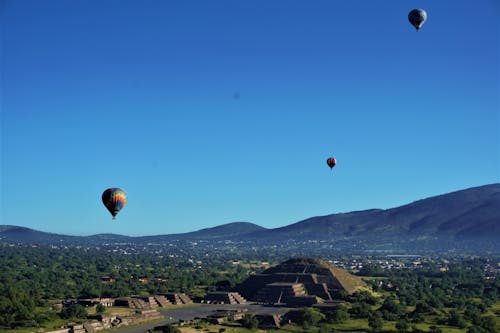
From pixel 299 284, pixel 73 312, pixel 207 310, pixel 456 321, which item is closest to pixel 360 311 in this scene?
pixel 456 321

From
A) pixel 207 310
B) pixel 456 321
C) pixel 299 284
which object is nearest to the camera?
pixel 456 321

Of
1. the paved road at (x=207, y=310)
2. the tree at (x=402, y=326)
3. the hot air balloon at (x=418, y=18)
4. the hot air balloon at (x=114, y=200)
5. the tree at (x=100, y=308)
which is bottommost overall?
the tree at (x=402, y=326)

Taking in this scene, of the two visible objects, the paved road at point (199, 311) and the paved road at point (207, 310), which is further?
the paved road at point (207, 310)

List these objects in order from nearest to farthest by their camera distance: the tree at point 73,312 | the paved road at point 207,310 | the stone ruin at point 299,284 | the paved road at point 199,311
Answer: the paved road at point 199,311 < the tree at point 73,312 < the paved road at point 207,310 < the stone ruin at point 299,284

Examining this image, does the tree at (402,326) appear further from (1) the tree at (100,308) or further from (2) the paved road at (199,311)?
(1) the tree at (100,308)

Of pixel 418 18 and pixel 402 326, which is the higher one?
pixel 418 18

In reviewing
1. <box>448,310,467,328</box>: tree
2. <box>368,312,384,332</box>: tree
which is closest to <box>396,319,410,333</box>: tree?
<box>368,312,384,332</box>: tree

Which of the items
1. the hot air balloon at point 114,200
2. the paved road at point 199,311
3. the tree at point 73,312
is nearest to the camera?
the hot air balloon at point 114,200

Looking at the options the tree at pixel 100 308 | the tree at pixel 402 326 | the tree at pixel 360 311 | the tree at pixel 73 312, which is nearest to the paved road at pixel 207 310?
the tree at pixel 100 308

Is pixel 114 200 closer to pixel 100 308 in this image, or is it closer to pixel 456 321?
pixel 100 308

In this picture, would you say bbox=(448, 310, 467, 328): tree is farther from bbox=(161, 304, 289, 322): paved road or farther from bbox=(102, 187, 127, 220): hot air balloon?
bbox=(102, 187, 127, 220): hot air balloon
